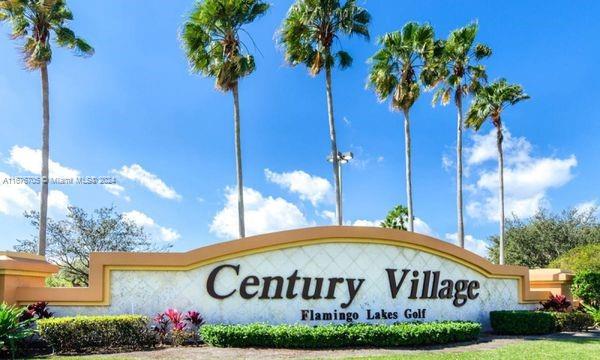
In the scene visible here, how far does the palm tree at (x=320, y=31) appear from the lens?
26203 mm

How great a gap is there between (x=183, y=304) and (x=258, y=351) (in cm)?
300

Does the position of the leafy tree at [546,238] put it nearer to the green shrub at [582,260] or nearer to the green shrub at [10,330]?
the green shrub at [582,260]

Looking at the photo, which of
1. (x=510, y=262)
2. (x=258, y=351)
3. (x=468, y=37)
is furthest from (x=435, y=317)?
(x=510, y=262)

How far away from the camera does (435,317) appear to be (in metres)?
17.9

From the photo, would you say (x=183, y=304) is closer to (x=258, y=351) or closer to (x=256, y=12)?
(x=258, y=351)

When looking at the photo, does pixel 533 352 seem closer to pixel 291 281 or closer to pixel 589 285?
pixel 291 281

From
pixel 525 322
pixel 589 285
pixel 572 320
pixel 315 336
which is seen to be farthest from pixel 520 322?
pixel 315 336

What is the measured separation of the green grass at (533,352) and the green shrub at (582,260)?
10.7 metres

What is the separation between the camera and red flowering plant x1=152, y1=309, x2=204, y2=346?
46.9ft

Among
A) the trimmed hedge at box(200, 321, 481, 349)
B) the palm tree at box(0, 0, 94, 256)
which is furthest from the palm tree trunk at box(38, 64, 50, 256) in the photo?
the trimmed hedge at box(200, 321, 481, 349)

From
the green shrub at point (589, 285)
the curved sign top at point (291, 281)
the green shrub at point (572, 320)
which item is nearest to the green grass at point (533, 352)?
the curved sign top at point (291, 281)

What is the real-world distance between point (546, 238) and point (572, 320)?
20.6m

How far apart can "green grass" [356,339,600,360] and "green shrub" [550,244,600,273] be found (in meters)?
10.7

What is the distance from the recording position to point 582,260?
87.5 ft
